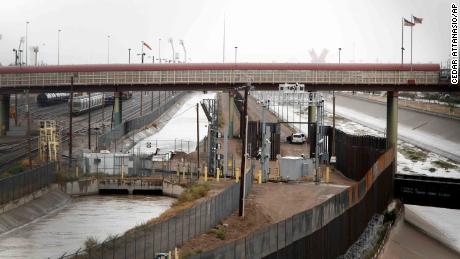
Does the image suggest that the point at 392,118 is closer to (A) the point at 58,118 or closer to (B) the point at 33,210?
(B) the point at 33,210

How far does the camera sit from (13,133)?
9819cm

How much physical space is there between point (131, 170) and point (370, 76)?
33.8 meters

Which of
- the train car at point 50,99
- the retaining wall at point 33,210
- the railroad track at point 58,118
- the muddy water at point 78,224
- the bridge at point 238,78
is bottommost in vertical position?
the muddy water at point 78,224

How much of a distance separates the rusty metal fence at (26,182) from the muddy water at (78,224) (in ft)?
7.56

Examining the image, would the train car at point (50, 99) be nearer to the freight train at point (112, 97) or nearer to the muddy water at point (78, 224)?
the freight train at point (112, 97)

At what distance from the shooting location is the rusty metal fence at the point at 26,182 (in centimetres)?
4956

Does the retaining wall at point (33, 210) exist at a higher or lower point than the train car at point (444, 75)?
lower

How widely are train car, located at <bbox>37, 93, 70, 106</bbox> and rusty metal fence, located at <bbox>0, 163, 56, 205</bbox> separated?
8597 centimetres

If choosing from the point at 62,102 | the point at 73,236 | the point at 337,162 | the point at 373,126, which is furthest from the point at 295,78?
the point at 373,126

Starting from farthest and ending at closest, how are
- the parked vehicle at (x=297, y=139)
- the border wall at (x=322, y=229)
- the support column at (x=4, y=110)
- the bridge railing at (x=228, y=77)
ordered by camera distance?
1. the support column at (x=4, y=110)
2. the parked vehicle at (x=297, y=139)
3. the bridge railing at (x=228, y=77)
4. the border wall at (x=322, y=229)

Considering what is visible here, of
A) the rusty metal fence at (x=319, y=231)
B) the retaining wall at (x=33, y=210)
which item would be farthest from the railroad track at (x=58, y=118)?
the rusty metal fence at (x=319, y=231)

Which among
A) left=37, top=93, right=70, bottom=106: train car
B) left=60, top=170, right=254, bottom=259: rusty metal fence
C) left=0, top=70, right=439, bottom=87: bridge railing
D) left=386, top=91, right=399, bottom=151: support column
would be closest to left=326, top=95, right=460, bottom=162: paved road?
left=386, top=91, right=399, bottom=151: support column

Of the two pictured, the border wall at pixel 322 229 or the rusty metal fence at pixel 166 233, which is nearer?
the rusty metal fence at pixel 166 233

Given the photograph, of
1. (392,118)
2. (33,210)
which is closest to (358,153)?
(392,118)
